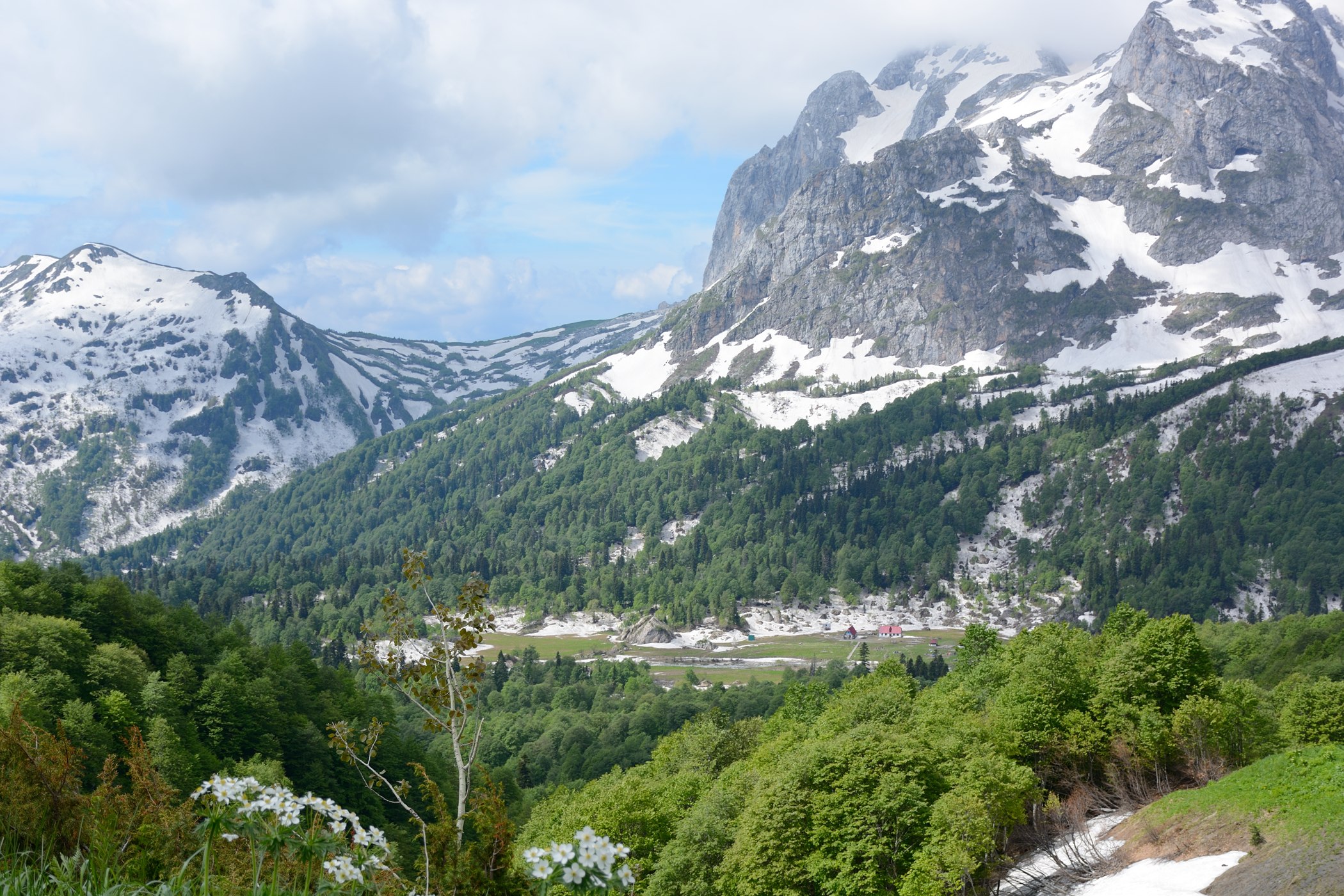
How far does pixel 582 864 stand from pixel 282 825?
419 centimetres

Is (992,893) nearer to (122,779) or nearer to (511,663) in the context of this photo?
(122,779)

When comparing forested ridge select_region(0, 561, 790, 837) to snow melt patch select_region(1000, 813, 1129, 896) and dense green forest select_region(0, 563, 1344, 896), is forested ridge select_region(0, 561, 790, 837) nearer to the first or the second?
dense green forest select_region(0, 563, 1344, 896)

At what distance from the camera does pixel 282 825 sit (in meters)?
12.3

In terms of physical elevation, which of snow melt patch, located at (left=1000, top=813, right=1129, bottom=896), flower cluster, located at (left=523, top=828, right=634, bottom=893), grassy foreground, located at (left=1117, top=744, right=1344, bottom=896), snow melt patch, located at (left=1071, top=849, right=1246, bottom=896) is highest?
flower cluster, located at (left=523, top=828, right=634, bottom=893)

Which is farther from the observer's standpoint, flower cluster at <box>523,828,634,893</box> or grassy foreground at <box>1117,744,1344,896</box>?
grassy foreground at <box>1117,744,1344,896</box>

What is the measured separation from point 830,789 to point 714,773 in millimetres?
26074

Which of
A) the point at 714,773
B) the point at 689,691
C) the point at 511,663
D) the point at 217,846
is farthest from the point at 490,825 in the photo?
the point at 511,663

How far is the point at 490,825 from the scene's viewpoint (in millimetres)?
15453

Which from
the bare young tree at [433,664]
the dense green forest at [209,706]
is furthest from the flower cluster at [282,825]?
the dense green forest at [209,706]

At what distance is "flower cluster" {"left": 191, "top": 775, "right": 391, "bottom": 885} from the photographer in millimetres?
12219

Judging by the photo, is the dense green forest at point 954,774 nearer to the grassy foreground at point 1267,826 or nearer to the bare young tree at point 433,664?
the grassy foreground at point 1267,826

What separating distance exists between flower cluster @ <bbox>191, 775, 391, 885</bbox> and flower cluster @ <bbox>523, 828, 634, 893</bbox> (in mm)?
2402

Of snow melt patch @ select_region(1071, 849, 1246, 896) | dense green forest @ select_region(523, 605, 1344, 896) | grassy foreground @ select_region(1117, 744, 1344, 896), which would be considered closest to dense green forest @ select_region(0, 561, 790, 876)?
dense green forest @ select_region(523, 605, 1344, 896)

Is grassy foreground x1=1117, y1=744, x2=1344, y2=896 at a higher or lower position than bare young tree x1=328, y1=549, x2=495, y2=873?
lower
